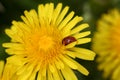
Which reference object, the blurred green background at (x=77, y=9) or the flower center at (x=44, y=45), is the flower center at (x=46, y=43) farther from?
the blurred green background at (x=77, y=9)

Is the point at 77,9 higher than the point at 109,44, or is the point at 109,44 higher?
the point at 77,9

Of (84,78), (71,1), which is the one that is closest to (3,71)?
(84,78)

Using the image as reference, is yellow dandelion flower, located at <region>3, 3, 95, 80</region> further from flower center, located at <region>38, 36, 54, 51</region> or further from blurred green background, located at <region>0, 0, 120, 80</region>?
blurred green background, located at <region>0, 0, 120, 80</region>

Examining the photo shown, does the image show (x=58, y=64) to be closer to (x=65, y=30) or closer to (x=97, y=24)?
(x=65, y=30)

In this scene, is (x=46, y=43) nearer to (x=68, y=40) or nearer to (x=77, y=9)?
(x=68, y=40)

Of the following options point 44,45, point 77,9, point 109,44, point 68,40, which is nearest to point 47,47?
point 44,45

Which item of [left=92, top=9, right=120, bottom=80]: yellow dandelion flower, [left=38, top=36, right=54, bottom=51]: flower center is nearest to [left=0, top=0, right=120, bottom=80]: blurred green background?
[left=92, top=9, right=120, bottom=80]: yellow dandelion flower
